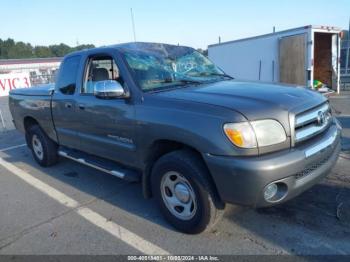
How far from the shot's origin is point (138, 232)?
382 cm

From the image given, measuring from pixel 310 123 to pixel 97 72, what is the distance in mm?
2820

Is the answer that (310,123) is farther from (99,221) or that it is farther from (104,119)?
(99,221)

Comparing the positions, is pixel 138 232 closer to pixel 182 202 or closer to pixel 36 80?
pixel 182 202

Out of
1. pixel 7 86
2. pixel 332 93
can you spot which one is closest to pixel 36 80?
pixel 7 86

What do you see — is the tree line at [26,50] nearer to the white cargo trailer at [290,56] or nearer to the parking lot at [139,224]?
the white cargo trailer at [290,56]

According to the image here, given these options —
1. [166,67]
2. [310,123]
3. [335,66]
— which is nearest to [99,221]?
[166,67]

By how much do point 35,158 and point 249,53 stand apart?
1031cm

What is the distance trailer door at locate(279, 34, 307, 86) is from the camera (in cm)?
1223

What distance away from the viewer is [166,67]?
429 centimetres

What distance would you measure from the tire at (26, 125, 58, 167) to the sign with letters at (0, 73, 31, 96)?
10883 mm

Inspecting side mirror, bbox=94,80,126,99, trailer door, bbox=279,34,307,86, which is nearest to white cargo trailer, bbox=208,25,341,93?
trailer door, bbox=279,34,307,86

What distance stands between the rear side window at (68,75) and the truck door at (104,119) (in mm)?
279

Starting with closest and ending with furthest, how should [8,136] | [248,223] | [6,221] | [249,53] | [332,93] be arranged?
[248,223] → [6,221] → [8,136] → [332,93] → [249,53]

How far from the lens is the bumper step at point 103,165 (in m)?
4.25
